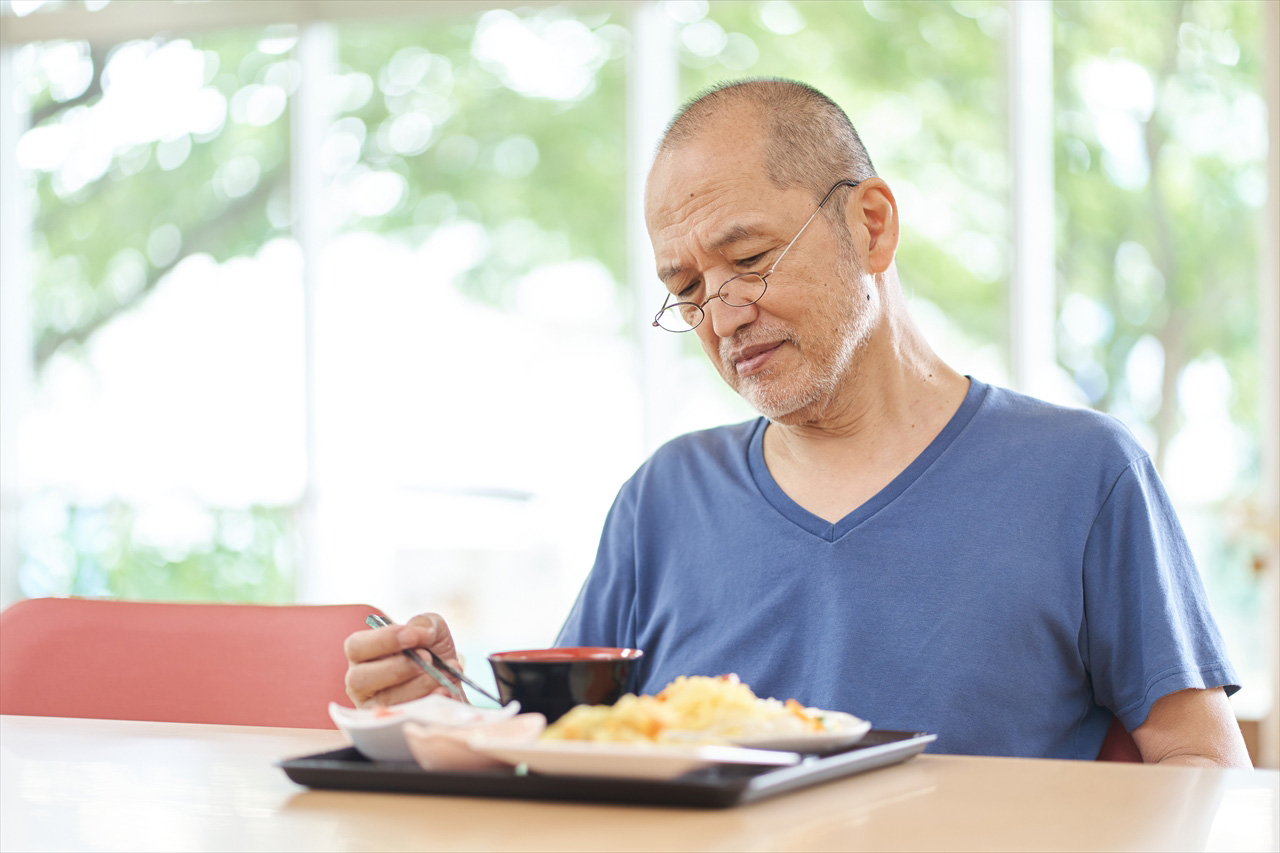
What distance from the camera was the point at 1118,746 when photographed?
4.52 feet

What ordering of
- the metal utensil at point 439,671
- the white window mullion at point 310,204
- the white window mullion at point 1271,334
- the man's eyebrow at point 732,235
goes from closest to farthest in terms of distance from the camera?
the metal utensil at point 439,671
the man's eyebrow at point 732,235
the white window mullion at point 1271,334
the white window mullion at point 310,204

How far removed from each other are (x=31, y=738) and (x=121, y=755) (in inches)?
5.8

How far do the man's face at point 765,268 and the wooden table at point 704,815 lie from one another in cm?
62

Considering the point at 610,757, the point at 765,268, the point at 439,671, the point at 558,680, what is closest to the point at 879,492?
the point at 765,268

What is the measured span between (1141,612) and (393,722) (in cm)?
81

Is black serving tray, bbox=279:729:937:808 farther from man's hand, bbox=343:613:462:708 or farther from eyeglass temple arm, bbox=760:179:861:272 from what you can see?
eyeglass temple arm, bbox=760:179:861:272

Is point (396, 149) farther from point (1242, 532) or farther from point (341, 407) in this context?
point (1242, 532)

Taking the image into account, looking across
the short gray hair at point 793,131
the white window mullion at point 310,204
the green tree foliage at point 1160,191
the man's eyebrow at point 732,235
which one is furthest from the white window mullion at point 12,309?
the man's eyebrow at point 732,235

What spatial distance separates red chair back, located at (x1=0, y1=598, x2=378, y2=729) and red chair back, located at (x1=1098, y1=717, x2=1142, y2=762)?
85cm

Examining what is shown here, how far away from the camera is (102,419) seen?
188 inches

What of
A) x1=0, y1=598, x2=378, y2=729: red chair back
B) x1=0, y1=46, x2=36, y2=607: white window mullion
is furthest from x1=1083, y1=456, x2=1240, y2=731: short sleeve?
x1=0, y1=46, x2=36, y2=607: white window mullion

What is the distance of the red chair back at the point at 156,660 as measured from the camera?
1418 millimetres

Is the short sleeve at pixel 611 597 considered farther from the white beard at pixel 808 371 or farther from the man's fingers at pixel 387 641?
the man's fingers at pixel 387 641

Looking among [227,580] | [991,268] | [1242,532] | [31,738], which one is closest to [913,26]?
[991,268]
